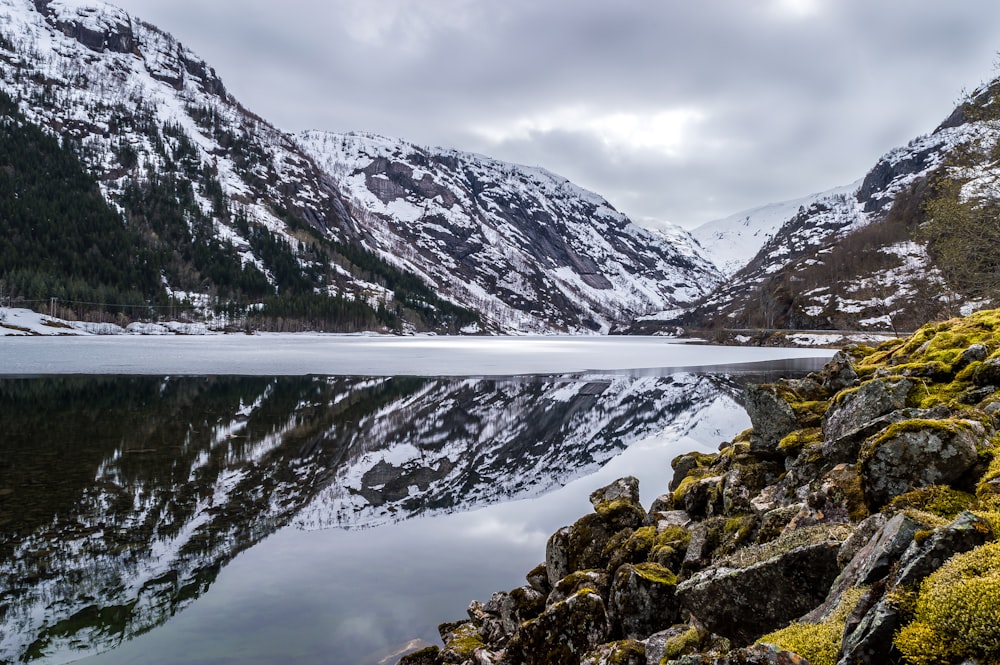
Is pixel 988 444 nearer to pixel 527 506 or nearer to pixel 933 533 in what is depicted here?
pixel 933 533

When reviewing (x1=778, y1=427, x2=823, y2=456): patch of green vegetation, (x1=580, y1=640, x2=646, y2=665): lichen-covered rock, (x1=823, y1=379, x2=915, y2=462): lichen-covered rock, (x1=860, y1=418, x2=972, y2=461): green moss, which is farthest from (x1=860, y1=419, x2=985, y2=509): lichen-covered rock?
(x1=778, y1=427, x2=823, y2=456): patch of green vegetation

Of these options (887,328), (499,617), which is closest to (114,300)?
(499,617)

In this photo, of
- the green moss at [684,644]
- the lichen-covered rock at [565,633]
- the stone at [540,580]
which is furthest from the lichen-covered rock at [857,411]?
the stone at [540,580]

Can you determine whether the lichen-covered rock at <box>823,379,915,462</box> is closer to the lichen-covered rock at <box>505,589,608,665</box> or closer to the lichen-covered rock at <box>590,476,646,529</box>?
the lichen-covered rock at <box>590,476,646,529</box>

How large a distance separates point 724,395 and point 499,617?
40.4 meters

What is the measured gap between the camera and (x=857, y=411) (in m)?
11.3

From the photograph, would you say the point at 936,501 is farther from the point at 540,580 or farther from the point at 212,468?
the point at 212,468

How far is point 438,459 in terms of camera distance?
26.9 meters

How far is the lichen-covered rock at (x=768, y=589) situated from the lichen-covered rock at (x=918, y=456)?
1359mm

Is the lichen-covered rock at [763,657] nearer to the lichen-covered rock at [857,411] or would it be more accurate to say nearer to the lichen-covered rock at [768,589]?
the lichen-covered rock at [768,589]

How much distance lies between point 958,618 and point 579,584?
7.23 metres

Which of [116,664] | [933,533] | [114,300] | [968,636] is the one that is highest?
[114,300]

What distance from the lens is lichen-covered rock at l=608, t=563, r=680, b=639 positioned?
27.2 ft

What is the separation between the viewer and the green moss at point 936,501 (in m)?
6.53
